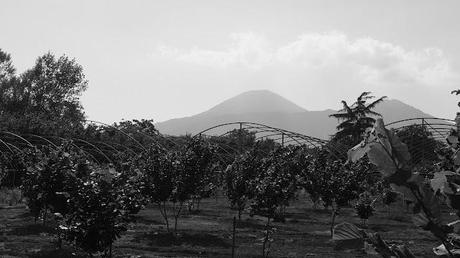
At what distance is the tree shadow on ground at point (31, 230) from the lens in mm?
20641

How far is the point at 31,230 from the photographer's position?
21359 millimetres

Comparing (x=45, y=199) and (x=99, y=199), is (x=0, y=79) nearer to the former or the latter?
(x=45, y=199)

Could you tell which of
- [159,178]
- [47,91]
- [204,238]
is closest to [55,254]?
[204,238]

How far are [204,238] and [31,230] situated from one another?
801 centimetres

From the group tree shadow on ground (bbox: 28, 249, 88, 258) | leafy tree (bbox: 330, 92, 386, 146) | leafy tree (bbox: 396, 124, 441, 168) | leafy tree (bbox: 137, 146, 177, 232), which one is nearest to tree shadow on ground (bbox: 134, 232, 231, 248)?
leafy tree (bbox: 137, 146, 177, 232)

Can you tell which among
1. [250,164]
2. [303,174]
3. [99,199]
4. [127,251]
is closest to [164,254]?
[127,251]

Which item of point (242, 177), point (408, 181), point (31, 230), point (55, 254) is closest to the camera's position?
point (408, 181)

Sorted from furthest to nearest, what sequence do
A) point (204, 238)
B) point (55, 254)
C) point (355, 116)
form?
point (355, 116) → point (204, 238) → point (55, 254)

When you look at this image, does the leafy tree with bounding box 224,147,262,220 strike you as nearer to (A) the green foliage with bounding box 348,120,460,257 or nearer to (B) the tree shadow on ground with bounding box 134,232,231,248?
(B) the tree shadow on ground with bounding box 134,232,231,248

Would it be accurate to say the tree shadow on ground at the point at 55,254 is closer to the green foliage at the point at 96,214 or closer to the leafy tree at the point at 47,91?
the green foliage at the point at 96,214

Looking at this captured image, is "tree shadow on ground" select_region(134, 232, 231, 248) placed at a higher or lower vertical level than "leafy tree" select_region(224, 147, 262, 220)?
lower

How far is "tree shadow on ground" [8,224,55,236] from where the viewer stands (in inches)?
813

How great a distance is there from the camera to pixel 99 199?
11.3 m

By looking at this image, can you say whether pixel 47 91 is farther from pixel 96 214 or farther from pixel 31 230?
pixel 96 214
